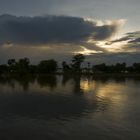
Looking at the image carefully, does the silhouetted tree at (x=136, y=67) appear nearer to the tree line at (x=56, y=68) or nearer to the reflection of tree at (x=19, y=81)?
the tree line at (x=56, y=68)

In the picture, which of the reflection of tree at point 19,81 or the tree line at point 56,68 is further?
the tree line at point 56,68

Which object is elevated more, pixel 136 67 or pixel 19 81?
pixel 136 67

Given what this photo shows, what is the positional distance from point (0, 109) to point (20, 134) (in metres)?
9.24

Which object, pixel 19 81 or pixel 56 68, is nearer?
pixel 19 81

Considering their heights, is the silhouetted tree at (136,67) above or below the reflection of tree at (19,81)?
above

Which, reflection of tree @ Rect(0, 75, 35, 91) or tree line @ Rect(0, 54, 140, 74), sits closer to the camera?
reflection of tree @ Rect(0, 75, 35, 91)

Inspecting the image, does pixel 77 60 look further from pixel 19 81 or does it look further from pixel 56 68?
pixel 19 81

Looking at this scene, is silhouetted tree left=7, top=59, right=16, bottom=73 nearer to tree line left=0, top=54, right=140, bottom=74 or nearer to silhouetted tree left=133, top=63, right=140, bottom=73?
tree line left=0, top=54, right=140, bottom=74

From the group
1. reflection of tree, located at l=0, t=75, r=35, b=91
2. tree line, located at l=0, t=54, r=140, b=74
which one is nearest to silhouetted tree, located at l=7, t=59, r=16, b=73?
tree line, located at l=0, t=54, r=140, b=74

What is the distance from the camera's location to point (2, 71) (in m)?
144

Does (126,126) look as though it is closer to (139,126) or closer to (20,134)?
(139,126)

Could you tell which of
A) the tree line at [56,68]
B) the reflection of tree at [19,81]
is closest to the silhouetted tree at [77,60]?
the tree line at [56,68]

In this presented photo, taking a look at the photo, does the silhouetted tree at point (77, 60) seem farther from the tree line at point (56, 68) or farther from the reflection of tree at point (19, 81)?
the reflection of tree at point (19, 81)

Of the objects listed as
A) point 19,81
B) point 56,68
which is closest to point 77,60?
point 56,68
